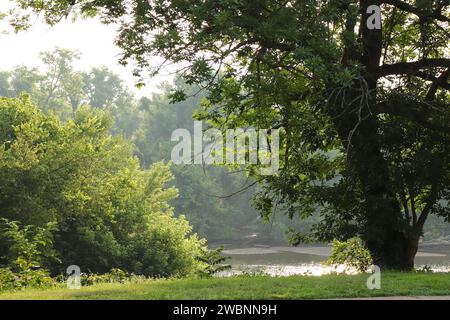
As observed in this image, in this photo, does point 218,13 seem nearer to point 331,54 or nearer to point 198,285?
point 331,54

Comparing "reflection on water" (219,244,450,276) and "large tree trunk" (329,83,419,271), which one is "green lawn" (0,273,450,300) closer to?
"large tree trunk" (329,83,419,271)

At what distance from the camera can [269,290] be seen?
34.9ft

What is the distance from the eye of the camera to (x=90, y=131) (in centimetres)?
2855

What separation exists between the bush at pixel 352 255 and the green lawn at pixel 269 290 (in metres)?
4.60

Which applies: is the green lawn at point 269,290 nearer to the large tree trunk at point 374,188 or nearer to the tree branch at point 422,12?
the large tree trunk at point 374,188

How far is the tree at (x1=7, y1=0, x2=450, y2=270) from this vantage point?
44.3ft

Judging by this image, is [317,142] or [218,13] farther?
[317,142]

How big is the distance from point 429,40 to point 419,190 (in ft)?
12.9

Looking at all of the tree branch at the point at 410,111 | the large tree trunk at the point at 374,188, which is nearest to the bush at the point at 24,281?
the large tree trunk at the point at 374,188

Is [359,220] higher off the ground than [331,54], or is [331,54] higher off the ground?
[331,54]

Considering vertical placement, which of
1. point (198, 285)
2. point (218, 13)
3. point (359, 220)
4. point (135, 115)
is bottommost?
point (198, 285)

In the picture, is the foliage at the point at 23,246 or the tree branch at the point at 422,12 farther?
the foliage at the point at 23,246

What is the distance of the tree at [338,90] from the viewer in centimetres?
1349
